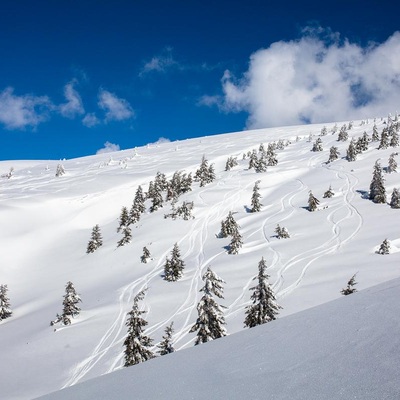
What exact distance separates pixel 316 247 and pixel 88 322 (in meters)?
26.1

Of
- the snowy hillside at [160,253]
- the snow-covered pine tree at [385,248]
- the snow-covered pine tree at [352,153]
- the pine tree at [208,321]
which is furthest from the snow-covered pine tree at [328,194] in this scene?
the pine tree at [208,321]

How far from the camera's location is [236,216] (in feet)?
194

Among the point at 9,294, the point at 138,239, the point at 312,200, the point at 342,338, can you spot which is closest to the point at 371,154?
the point at 312,200

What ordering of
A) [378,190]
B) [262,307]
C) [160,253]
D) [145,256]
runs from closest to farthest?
[262,307]
[145,256]
[160,253]
[378,190]

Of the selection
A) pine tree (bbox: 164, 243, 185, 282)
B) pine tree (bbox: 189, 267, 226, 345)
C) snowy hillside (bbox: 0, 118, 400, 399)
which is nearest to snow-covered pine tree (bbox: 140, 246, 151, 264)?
snowy hillside (bbox: 0, 118, 400, 399)

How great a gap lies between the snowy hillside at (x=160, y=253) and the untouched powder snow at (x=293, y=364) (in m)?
20.2

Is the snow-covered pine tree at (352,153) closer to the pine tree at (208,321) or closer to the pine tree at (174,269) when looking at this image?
the pine tree at (174,269)

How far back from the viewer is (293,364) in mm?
3449

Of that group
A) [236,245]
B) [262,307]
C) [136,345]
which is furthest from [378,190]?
[136,345]

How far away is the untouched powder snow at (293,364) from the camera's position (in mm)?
2855

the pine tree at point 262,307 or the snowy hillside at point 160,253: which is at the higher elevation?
the snowy hillside at point 160,253

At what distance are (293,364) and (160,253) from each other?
154 feet

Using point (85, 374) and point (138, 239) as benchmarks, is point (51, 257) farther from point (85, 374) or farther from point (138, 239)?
point (85, 374)

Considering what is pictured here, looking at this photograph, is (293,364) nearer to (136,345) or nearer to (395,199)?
(136,345)
